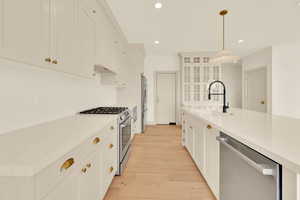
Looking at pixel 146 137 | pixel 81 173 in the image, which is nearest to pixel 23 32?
pixel 81 173

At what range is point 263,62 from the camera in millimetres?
5414

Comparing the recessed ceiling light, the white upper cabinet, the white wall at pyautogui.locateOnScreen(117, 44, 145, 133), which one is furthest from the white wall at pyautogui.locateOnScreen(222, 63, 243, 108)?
the white upper cabinet

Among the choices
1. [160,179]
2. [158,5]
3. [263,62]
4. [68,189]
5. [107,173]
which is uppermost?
[158,5]

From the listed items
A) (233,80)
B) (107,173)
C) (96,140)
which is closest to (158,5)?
(96,140)

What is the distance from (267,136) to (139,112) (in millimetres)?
3837

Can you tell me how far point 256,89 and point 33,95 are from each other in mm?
6523

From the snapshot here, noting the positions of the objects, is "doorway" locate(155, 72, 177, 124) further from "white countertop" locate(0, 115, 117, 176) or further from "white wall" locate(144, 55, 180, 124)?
"white countertop" locate(0, 115, 117, 176)

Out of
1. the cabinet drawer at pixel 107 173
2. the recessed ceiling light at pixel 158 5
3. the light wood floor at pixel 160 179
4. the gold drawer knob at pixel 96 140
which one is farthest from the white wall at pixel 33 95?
the recessed ceiling light at pixel 158 5

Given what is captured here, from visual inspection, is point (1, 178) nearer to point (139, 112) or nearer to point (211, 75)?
point (139, 112)

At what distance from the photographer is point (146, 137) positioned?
4359 mm

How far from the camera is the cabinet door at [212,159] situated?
1.57 meters

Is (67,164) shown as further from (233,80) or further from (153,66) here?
(233,80)

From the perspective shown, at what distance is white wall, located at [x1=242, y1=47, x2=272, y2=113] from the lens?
510 centimetres

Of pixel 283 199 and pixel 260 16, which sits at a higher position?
pixel 260 16
